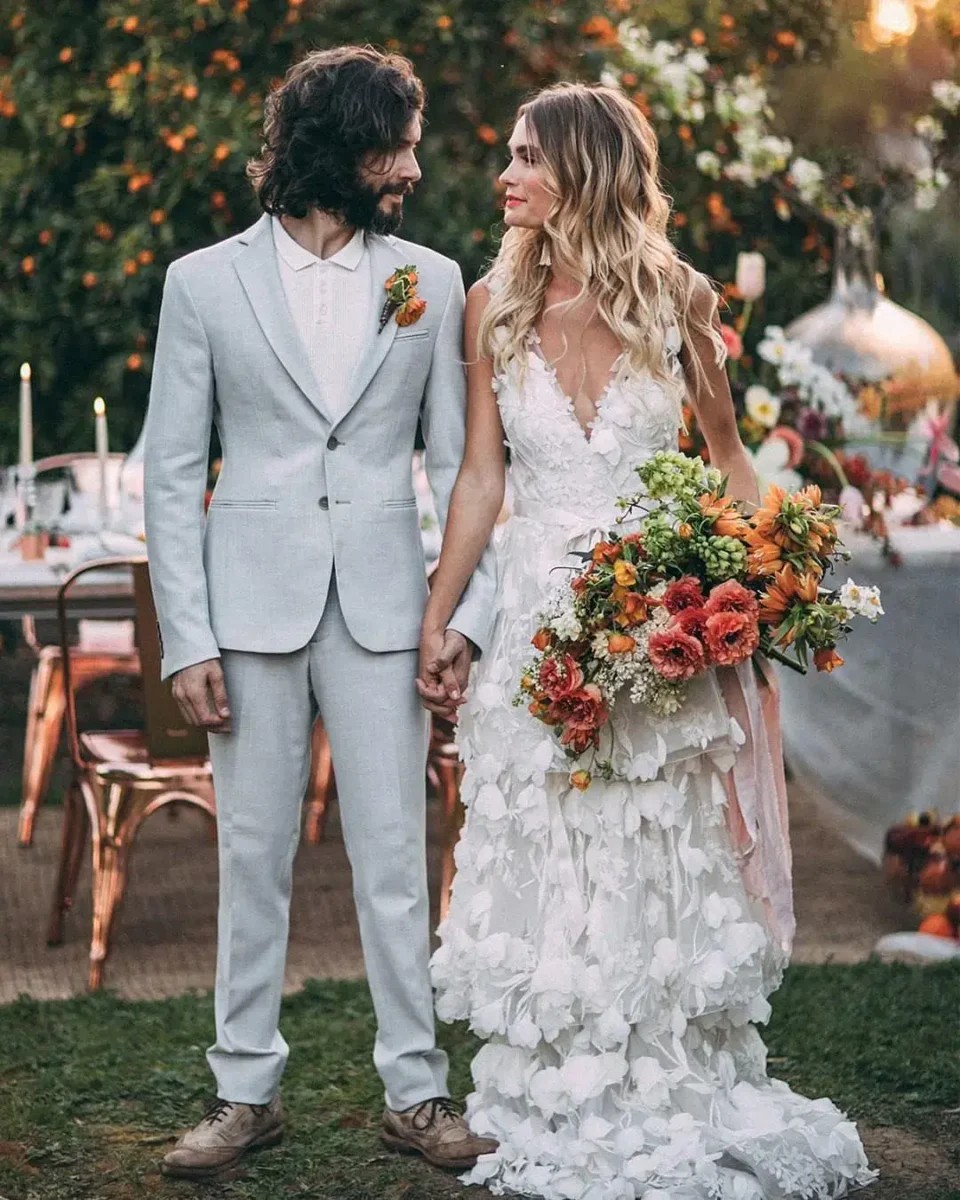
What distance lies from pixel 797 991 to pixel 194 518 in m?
1.96

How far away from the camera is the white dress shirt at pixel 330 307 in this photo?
318 cm

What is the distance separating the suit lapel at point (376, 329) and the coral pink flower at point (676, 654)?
2.16 ft

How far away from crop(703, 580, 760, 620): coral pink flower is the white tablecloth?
1915mm

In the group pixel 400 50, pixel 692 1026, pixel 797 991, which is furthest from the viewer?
pixel 400 50

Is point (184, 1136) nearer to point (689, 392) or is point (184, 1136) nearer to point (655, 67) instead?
point (689, 392)

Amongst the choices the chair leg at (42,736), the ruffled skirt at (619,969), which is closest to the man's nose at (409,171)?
the ruffled skirt at (619,969)

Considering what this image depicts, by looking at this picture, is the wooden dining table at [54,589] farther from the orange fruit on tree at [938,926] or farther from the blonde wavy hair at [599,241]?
the orange fruit on tree at [938,926]

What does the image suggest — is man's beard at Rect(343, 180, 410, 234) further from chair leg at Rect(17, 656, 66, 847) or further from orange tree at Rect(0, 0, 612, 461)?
orange tree at Rect(0, 0, 612, 461)

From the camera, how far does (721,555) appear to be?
9.87 feet

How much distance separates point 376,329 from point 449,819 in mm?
1900

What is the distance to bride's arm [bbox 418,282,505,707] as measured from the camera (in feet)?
10.6

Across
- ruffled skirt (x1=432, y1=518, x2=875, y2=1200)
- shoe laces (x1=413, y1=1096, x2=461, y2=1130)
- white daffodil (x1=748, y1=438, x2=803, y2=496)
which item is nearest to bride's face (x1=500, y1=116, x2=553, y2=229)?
ruffled skirt (x1=432, y1=518, x2=875, y2=1200)

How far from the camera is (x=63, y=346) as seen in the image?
304 inches

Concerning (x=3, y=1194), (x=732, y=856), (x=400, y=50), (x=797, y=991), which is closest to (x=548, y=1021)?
(x=732, y=856)
